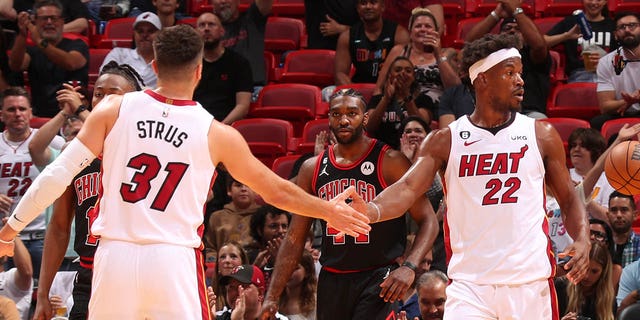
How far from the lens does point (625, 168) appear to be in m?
8.16

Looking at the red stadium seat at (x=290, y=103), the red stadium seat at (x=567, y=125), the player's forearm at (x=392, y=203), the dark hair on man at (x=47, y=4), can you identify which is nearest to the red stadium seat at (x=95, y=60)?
the dark hair on man at (x=47, y=4)

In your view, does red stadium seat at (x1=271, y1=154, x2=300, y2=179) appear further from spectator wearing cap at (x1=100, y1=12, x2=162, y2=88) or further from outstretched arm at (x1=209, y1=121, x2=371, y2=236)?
outstretched arm at (x1=209, y1=121, x2=371, y2=236)

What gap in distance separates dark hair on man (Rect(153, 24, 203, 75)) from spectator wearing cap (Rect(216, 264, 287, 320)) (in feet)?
11.4

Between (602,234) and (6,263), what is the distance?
5723 millimetres

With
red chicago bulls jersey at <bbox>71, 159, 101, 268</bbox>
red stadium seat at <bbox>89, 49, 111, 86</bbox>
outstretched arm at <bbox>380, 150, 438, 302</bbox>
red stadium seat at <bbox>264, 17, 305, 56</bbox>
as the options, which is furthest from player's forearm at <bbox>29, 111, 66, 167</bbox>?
outstretched arm at <bbox>380, 150, 438, 302</bbox>

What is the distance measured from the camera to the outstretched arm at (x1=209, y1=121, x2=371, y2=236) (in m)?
5.54

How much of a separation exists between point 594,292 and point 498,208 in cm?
306

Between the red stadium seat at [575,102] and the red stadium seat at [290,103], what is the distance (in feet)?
9.02

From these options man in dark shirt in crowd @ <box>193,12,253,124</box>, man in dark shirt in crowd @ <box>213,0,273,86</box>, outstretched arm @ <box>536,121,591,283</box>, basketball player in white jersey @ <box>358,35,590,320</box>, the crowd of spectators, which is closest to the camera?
basketball player in white jersey @ <box>358,35,590,320</box>

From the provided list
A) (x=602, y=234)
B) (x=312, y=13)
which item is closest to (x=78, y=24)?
(x=312, y=13)

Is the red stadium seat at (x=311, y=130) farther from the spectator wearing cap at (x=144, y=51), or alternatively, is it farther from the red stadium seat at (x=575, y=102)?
the red stadium seat at (x=575, y=102)

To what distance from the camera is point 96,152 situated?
549 centimetres

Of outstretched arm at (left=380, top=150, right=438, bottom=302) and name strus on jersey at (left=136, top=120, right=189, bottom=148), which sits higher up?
name strus on jersey at (left=136, top=120, right=189, bottom=148)

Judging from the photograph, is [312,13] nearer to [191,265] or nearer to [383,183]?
[383,183]
